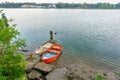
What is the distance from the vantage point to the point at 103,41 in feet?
126

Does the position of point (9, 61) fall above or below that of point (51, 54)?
above

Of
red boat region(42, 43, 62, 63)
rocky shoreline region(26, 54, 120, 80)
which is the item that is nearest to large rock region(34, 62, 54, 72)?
rocky shoreline region(26, 54, 120, 80)

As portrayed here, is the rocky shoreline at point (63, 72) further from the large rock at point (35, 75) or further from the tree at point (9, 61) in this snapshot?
the tree at point (9, 61)

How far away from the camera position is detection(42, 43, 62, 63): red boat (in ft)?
82.6

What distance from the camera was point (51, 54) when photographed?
27500mm

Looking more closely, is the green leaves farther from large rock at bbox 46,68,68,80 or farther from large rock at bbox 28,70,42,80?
large rock at bbox 28,70,42,80

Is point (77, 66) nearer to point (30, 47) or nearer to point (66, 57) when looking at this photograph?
point (66, 57)


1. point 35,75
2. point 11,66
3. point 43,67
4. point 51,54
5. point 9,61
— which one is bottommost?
point 51,54

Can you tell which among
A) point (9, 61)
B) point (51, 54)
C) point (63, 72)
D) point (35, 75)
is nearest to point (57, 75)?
point (63, 72)

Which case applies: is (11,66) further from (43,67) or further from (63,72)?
(43,67)

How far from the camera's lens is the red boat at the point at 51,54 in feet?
82.6

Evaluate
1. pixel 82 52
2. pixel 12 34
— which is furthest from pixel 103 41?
pixel 12 34

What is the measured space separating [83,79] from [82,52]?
37.7ft

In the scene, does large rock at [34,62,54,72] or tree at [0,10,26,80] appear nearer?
tree at [0,10,26,80]
